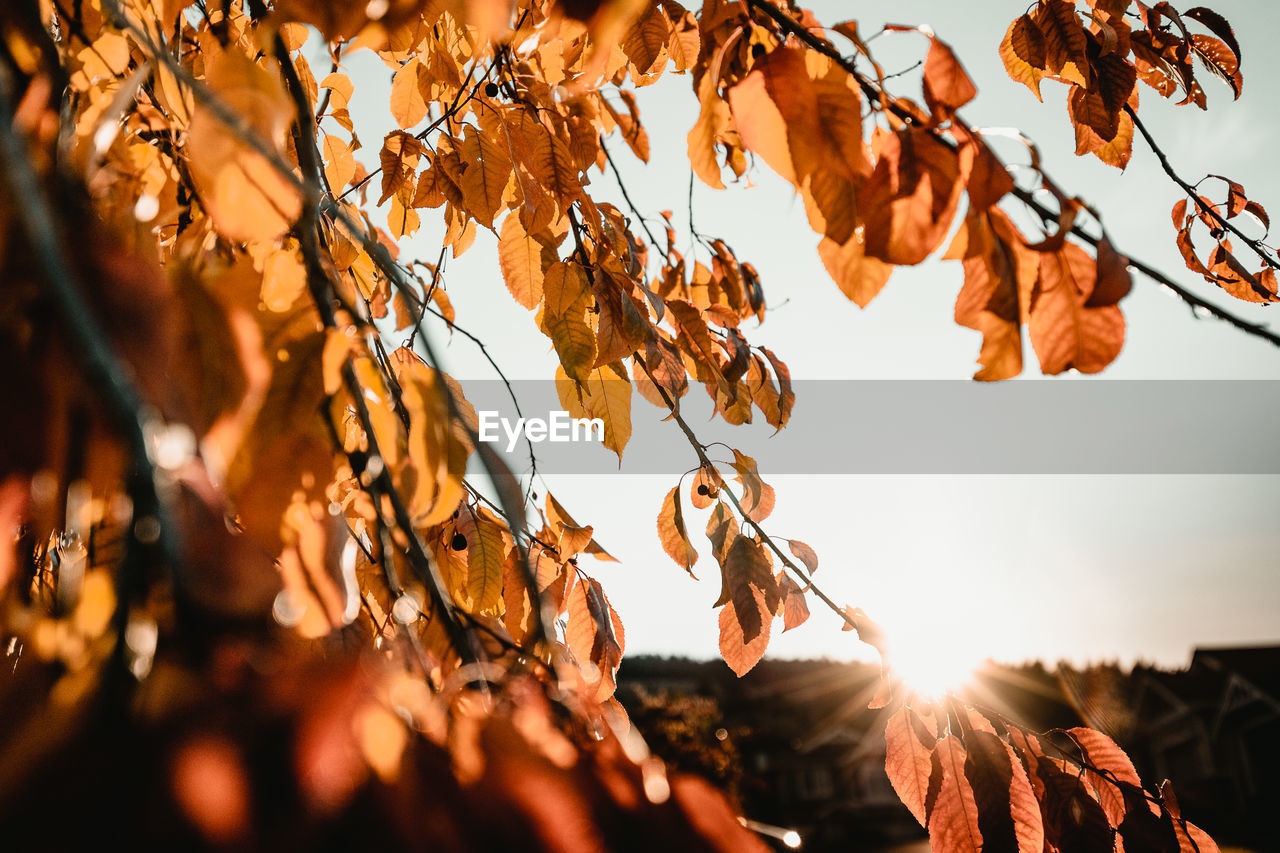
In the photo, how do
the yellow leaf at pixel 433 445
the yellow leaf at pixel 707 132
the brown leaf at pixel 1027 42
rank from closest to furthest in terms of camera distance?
the yellow leaf at pixel 433 445 < the yellow leaf at pixel 707 132 < the brown leaf at pixel 1027 42

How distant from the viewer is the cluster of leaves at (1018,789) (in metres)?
0.78

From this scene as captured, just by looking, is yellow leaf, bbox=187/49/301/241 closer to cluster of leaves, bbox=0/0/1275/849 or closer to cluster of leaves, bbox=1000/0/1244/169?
cluster of leaves, bbox=0/0/1275/849

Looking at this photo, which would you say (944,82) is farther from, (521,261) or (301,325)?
(521,261)

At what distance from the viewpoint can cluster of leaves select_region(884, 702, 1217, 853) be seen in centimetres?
78

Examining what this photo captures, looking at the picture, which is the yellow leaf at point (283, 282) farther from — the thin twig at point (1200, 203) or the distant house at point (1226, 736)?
the distant house at point (1226, 736)

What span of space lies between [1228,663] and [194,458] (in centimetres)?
2032

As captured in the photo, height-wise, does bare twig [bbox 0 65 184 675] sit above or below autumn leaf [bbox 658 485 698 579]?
below

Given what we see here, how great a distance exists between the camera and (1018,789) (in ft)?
2.61

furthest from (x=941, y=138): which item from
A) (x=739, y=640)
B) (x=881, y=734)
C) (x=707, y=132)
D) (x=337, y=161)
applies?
(x=881, y=734)

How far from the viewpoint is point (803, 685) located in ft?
58.5

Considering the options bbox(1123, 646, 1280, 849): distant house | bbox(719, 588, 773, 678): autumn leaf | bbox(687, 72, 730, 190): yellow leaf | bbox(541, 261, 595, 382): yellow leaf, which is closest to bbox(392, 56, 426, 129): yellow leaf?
bbox(541, 261, 595, 382): yellow leaf

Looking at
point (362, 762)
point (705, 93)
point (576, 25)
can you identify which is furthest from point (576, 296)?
point (362, 762)

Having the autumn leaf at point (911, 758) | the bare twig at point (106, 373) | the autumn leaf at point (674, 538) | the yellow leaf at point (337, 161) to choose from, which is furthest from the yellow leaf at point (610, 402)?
the bare twig at point (106, 373)

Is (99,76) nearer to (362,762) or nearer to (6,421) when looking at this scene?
(6,421)
